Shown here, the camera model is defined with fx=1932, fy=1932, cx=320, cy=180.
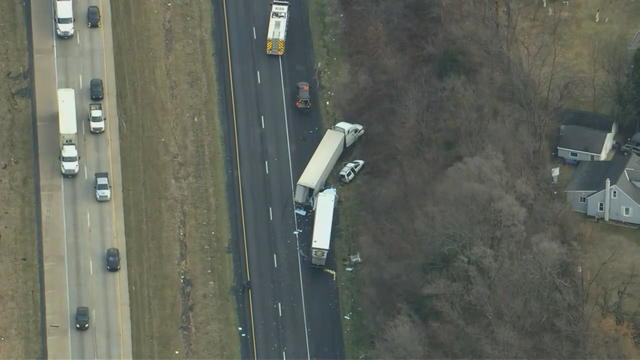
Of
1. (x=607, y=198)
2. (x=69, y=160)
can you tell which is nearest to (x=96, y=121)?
(x=69, y=160)

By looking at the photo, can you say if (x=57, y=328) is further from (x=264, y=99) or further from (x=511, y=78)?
(x=511, y=78)

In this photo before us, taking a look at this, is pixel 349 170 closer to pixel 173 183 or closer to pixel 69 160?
pixel 173 183

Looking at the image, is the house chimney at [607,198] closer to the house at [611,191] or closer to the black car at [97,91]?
the house at [611,191]

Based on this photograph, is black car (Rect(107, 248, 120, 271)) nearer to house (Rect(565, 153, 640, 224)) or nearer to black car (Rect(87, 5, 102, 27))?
black car (Rect(87, 5, 102, 27))

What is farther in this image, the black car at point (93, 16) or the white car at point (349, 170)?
the black car at point (93, 16)

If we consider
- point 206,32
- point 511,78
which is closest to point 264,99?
point 206,32

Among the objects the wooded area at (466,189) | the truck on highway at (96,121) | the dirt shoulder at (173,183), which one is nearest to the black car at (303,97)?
the wooded area at (466,189)

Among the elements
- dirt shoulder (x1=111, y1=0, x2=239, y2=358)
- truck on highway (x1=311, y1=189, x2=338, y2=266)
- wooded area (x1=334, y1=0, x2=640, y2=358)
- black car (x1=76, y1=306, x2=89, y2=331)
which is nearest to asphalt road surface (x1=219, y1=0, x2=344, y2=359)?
truck on highway (x1=311, y1=189, x2=338, y2=266)
